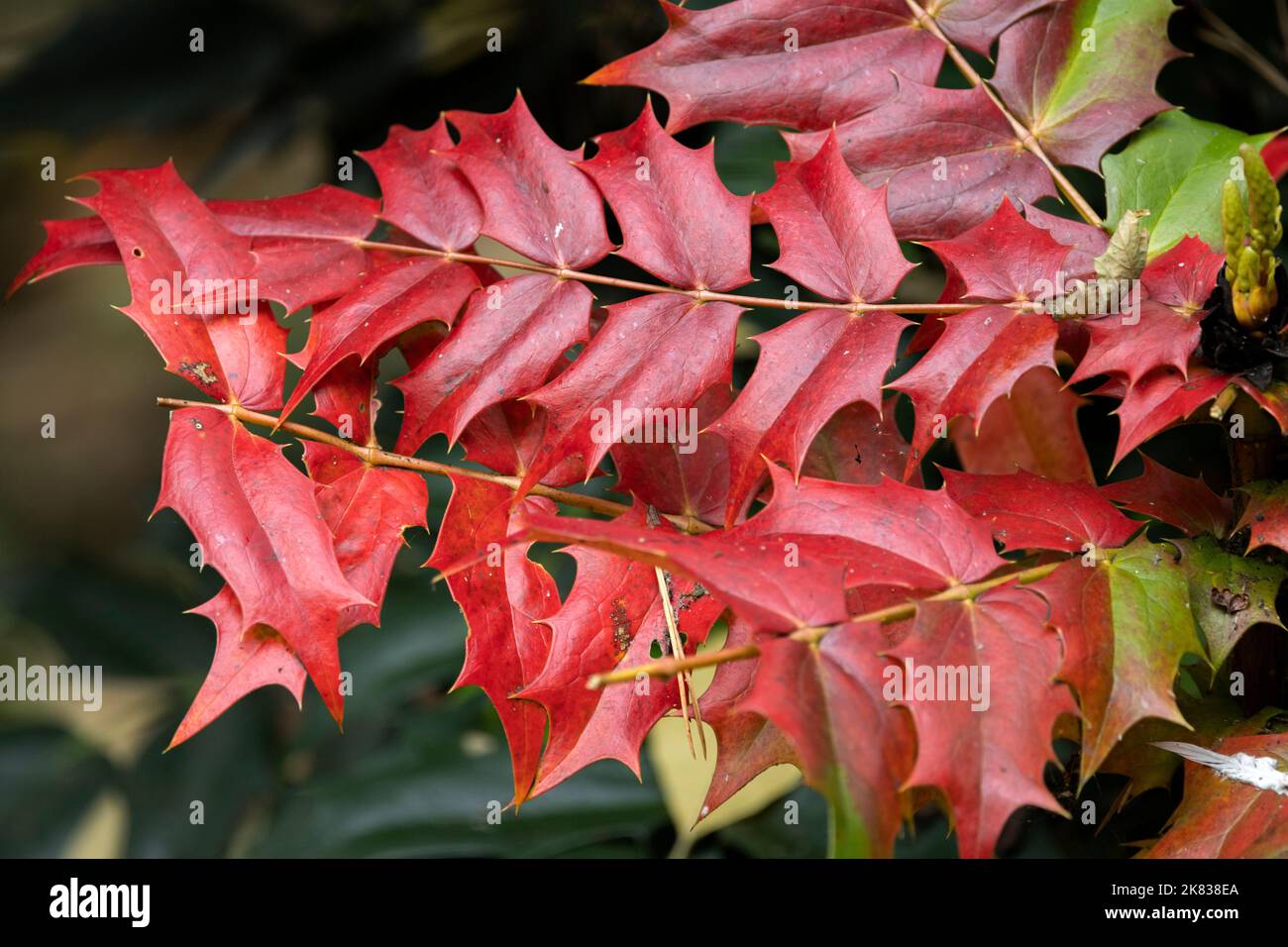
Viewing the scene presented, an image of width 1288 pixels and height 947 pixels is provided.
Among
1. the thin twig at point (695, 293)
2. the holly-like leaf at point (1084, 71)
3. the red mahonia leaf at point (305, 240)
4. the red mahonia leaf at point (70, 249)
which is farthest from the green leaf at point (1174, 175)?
the red mahonia leaf at point (70, 249)

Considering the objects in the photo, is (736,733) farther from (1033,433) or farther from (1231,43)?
(1231,43)

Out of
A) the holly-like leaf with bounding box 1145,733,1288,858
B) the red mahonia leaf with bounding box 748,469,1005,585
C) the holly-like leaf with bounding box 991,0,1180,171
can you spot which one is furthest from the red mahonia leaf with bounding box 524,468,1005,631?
the holly-like leaf with bounding box 991,0,1180,171

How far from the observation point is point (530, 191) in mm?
443

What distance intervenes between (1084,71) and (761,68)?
0.15 meters

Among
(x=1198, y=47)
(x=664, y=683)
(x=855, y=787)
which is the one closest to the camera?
(x=855, y=787)

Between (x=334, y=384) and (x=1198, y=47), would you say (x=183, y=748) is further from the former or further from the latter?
(x=1198, y=47)

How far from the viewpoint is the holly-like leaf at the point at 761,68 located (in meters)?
0.46

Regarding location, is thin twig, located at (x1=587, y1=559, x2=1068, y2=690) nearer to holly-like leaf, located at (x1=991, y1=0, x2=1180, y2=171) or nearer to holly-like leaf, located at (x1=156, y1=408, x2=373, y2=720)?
holly-like leaf, located at (x1=156, y1=408, x2=373, y2=720)

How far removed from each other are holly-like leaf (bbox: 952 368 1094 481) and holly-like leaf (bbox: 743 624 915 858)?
0.76 ft

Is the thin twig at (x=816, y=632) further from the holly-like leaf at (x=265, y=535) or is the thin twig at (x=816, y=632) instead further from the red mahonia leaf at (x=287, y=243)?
the red mahonia leaf at (x=287, y=243)

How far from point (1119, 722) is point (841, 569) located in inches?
3.7

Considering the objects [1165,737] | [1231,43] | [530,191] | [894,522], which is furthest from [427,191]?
[1231,43]
